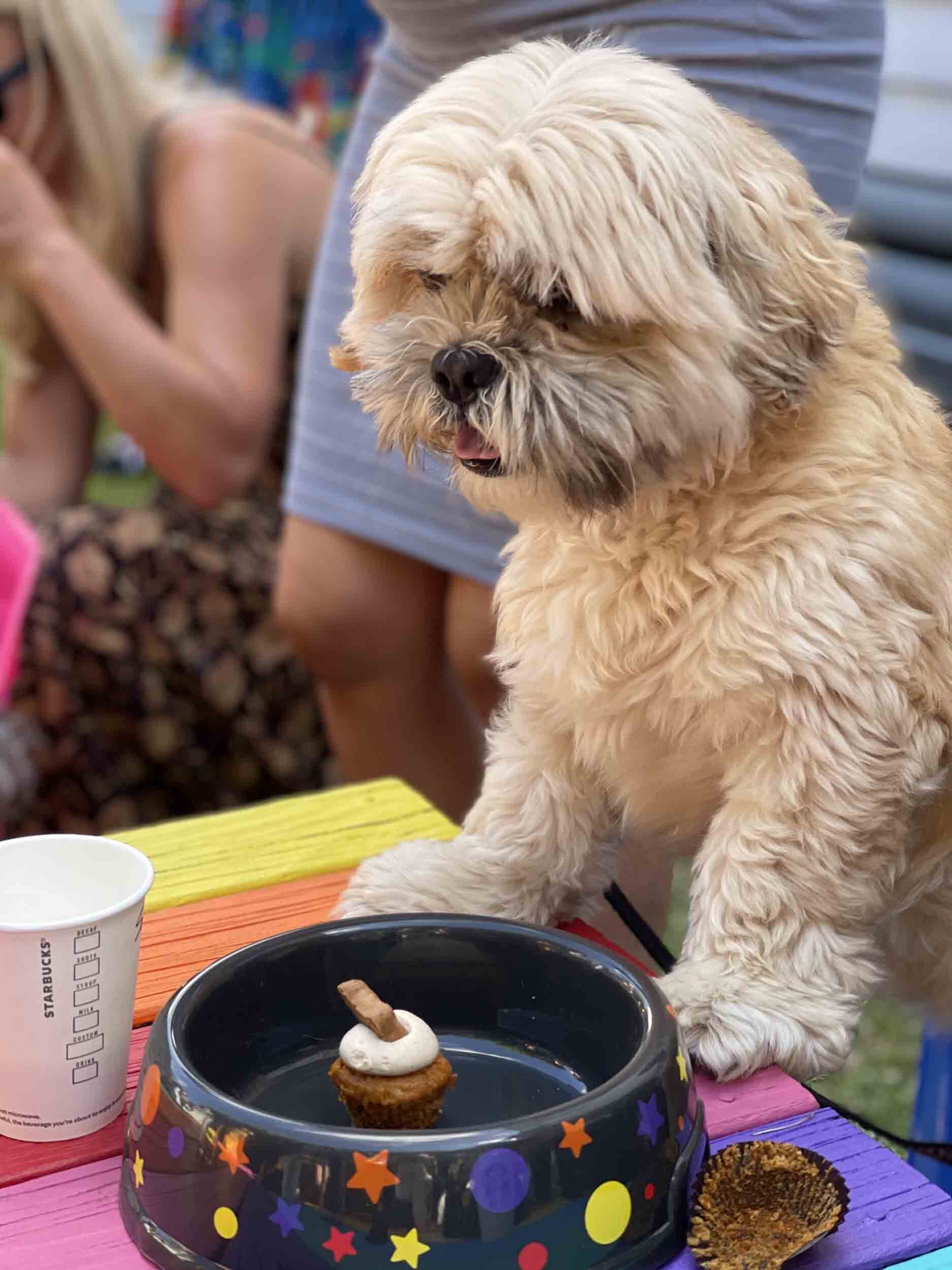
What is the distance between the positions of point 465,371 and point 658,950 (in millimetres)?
519

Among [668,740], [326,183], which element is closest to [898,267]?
[326,183]

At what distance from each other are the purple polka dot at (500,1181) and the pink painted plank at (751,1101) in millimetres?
205

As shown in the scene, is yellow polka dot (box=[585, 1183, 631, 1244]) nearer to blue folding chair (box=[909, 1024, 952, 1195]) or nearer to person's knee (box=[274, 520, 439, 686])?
blue folding chair (box=[909, 1024, 952, 1195])

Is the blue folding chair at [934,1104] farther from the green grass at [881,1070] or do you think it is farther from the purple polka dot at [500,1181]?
the purple polka dot at [500,1181]

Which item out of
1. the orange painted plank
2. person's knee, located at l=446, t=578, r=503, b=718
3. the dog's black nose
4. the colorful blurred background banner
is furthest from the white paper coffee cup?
the colorful blurred background banner

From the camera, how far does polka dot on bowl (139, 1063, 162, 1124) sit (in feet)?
2.52

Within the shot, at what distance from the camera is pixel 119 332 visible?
2293 millimetres

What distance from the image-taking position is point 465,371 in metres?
0.86

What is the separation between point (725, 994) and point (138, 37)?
22.4ft

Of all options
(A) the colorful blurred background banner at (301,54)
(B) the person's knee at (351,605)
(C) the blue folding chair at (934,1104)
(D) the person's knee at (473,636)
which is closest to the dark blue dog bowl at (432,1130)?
(C) the blue folding chair at (934,1104)

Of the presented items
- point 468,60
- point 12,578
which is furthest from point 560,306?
point 12,578

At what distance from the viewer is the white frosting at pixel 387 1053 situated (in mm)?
771

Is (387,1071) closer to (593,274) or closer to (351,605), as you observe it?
(593,274)

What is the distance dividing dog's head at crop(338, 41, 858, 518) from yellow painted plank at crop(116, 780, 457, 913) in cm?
46
